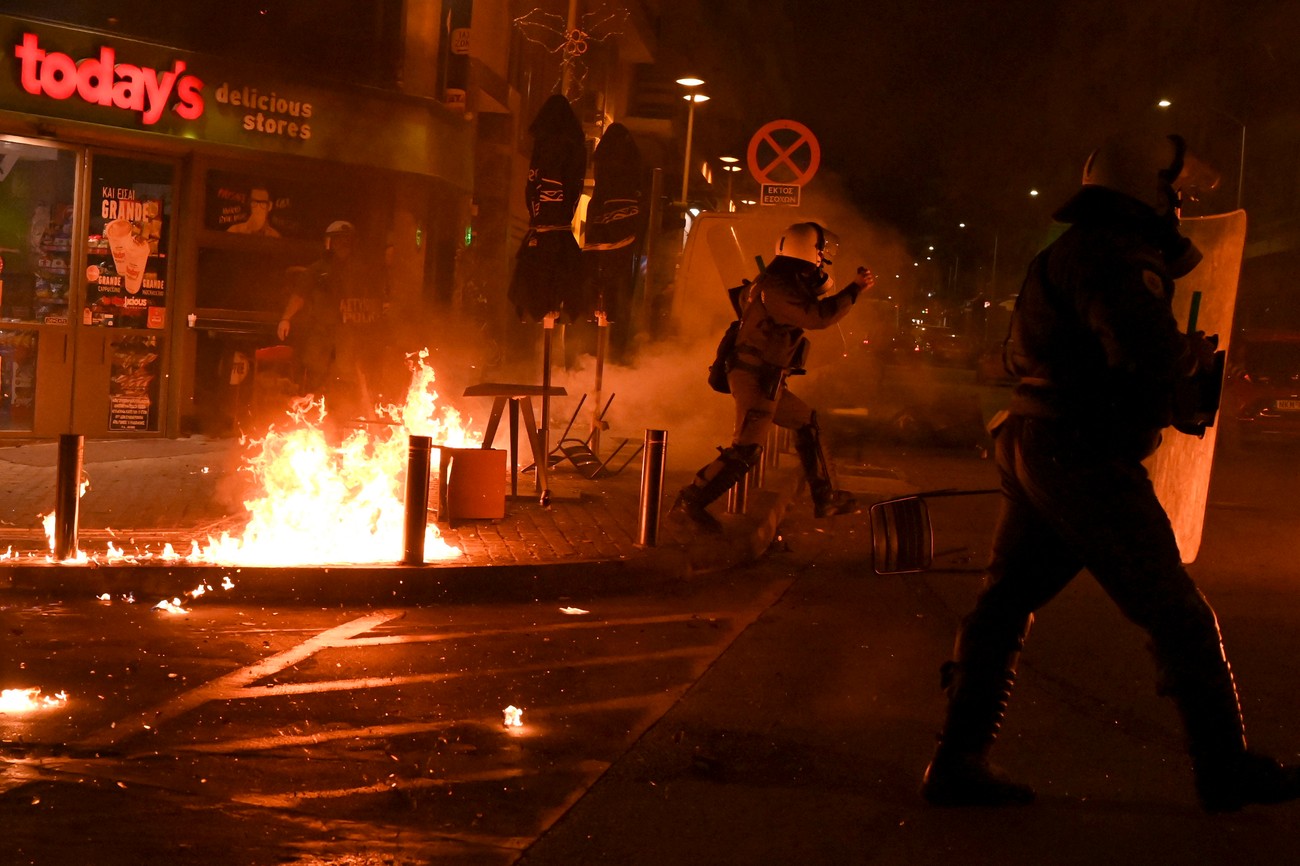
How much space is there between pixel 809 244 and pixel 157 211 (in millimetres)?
6849

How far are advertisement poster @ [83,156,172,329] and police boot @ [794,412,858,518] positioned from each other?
657 centimetres

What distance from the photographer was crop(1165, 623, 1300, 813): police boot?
344 cm

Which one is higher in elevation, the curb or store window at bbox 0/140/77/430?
store window at bbox 0/140/77/430

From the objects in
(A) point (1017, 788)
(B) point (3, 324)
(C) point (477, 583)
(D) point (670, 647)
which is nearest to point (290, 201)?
(B) point (3, 324)

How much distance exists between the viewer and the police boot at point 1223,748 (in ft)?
11.3

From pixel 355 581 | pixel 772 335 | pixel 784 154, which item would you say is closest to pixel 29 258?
pixel 355 581

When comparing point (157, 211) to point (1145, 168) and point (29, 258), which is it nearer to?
point (29, 258)

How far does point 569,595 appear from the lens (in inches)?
278

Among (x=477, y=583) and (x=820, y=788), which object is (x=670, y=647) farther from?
(x=820, y=788)

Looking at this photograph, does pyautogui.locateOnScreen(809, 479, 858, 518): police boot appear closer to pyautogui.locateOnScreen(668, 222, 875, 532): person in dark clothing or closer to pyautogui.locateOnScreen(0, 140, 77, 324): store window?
pyautogui.locateOnScreen(668, 222, 875, 532): person in dark clothing

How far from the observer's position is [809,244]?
25.2ft

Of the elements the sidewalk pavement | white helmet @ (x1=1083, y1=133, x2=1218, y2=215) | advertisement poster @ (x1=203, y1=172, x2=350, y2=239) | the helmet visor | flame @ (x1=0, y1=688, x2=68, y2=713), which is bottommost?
flame @ (x1=0, y1=688, x2=68, y2=713)

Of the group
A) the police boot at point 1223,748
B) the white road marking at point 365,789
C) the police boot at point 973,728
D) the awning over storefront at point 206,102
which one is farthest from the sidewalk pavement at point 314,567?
the police boot at point 1223,748

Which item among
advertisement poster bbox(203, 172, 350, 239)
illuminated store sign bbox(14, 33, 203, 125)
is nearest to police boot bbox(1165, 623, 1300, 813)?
illuminated store sign bbox(14, 33, 203, 125)
